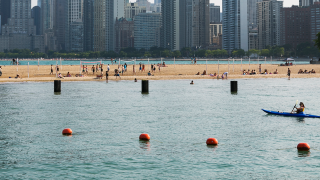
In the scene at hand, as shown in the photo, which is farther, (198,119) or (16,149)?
(198,119)

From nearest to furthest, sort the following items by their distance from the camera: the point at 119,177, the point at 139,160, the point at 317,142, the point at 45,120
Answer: the point at 119,177
the point at 139,160
the point at 317,142
the point at 45,120

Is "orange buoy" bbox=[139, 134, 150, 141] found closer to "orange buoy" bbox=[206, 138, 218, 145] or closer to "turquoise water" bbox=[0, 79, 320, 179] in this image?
"turquoise water" bbox=[0, 79, 320, 179]

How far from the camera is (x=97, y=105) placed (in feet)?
150

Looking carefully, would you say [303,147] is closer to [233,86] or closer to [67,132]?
[67,132]

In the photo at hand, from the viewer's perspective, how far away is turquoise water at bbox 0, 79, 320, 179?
67.3 ft

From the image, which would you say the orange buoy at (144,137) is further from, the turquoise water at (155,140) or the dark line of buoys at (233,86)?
the dark line of buoys at (233,86)

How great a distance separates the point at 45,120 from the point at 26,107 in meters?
9.27

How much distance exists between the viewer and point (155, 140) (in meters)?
27.2

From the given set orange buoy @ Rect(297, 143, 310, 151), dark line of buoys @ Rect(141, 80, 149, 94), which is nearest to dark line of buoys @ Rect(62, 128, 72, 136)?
orange buoy @ Rect(297, 143, 310, 151)

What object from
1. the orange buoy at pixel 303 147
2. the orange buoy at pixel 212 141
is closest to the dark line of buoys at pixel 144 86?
the orange buoy at pixel 212 141

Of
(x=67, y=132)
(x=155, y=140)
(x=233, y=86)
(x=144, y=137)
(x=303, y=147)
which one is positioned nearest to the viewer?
(x=303, y=147)

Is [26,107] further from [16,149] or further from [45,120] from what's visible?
[16,149]

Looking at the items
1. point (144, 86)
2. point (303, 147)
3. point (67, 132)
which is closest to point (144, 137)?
point (67, 132)

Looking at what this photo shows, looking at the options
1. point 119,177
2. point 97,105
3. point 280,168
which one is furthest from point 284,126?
point 97,105
